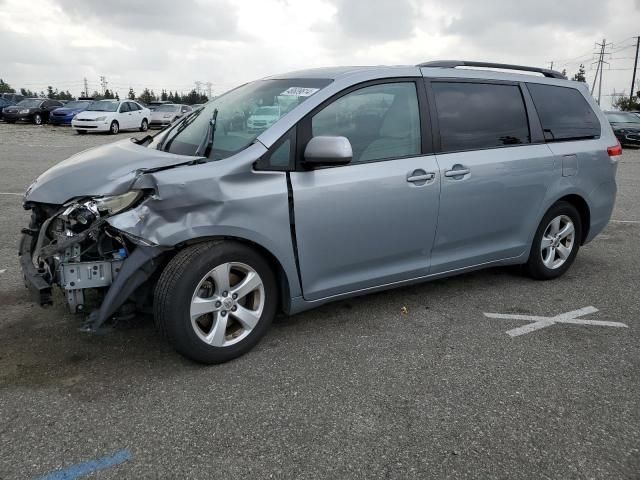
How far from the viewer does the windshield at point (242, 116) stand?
137 inches

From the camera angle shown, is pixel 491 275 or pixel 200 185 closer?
pixel 200 185

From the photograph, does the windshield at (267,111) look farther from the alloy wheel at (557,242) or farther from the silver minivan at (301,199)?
the alloy wheel at (557,242)

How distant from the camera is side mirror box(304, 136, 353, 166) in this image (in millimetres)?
3270

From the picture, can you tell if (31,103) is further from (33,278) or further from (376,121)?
(376,121)

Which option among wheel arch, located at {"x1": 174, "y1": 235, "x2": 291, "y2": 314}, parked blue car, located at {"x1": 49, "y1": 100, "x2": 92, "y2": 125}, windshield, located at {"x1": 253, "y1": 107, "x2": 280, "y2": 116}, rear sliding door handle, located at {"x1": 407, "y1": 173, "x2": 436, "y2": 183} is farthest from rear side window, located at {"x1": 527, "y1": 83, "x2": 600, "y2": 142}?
parked blue car, located at {"x1": 49, "y1": 100, "x2": 92, "y2": 125}

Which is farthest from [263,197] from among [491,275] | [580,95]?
[580,95]

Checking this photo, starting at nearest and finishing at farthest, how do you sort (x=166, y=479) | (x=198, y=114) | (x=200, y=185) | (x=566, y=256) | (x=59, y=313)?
(x=166, y=479) < (x=200, y=185) < (x=59, y=313) < (x=198, y=114) < (x=566, y=256)

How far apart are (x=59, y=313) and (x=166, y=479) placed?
207cm

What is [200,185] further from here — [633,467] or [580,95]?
[580,95]

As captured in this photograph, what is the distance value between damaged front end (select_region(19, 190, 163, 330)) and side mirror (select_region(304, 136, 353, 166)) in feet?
3.28

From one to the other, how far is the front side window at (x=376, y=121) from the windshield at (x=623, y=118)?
22.8 metres

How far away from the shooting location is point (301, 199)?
3.35 m

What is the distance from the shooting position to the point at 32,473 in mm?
2354

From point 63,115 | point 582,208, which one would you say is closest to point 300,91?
point 582,208
